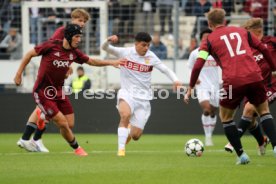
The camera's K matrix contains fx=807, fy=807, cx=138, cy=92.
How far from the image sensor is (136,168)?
1150 cm

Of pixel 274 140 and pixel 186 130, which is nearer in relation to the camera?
pixel 274 140

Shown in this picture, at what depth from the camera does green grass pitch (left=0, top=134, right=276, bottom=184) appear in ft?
33.0

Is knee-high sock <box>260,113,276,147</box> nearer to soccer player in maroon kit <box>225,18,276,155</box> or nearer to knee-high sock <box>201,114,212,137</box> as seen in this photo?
soccer player in maroon kit <box>225,18,276,155</box>

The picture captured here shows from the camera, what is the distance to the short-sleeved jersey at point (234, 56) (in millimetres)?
11742

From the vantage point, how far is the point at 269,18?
82.5ft

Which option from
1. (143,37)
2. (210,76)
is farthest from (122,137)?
(210,76)

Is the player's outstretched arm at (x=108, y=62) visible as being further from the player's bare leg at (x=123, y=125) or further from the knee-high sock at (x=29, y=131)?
the knee-high sock at (x=29, y=131)

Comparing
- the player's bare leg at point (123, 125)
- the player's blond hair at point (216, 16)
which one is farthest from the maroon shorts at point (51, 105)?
the player's blond hair at point (216, 16)

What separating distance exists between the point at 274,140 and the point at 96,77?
1422 centimetres

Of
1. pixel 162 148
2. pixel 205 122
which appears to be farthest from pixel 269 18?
pixel 162 148

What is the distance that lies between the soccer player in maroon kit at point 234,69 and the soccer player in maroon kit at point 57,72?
280 centimetres

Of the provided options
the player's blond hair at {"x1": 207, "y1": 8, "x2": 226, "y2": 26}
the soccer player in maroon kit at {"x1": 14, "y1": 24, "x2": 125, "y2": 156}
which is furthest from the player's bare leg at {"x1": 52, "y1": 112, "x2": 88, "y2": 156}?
the player's blond hair at {"x1": 207, "y1": 8, "x2": 226, "y2": 26}

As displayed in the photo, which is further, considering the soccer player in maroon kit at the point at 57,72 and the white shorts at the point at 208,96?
the white shorts at the point at 208,96

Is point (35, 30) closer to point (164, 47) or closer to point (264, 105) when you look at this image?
point (164, 47)
